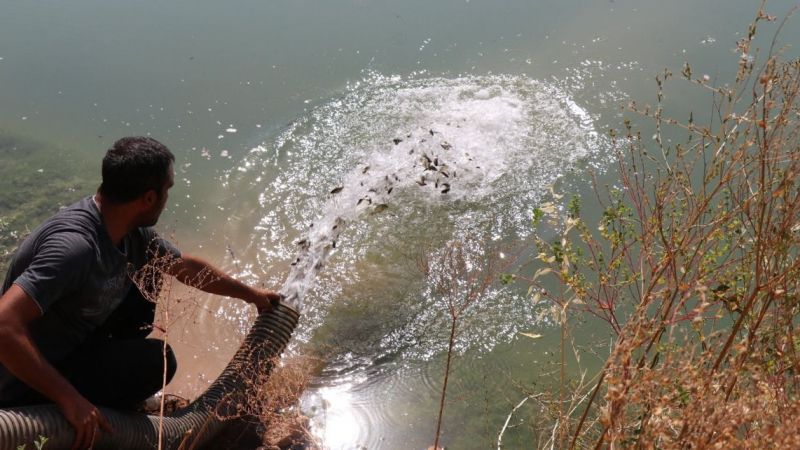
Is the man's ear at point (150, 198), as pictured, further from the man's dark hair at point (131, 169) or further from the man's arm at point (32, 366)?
the man's arm at point (32, 366)


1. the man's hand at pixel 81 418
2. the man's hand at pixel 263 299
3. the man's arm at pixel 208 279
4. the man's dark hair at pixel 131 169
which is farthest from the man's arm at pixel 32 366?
the man's hand at pixel 263 299

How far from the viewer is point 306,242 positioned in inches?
169

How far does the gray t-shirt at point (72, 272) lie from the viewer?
7.11ft

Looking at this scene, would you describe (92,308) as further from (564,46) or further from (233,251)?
(564,46)

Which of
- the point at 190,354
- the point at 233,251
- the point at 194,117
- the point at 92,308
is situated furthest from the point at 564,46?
the point at 92,308

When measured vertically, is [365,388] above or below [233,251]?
below

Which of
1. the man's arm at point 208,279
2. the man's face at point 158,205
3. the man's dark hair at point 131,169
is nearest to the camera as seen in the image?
the man's dark hair at point 131,169

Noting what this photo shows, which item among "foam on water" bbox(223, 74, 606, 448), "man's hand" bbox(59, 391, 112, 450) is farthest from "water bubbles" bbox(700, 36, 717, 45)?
"man's hand" bbox(59, 391, 112, 450)

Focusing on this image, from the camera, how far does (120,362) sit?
8.51 ft

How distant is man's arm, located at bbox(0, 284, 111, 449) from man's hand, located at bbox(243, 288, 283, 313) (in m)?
0.83

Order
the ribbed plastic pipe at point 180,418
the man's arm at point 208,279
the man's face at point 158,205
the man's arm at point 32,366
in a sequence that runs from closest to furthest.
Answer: the man's arm at point 32,366 < the ribbed plastic pipe at point 180,418 < the man's face at point 158,205 < the man's arm at point 208,279

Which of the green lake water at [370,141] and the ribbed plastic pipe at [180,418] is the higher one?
the green lake water at [370,141]

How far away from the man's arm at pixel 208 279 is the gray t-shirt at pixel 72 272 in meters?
0.14

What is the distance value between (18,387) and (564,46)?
5.14m
